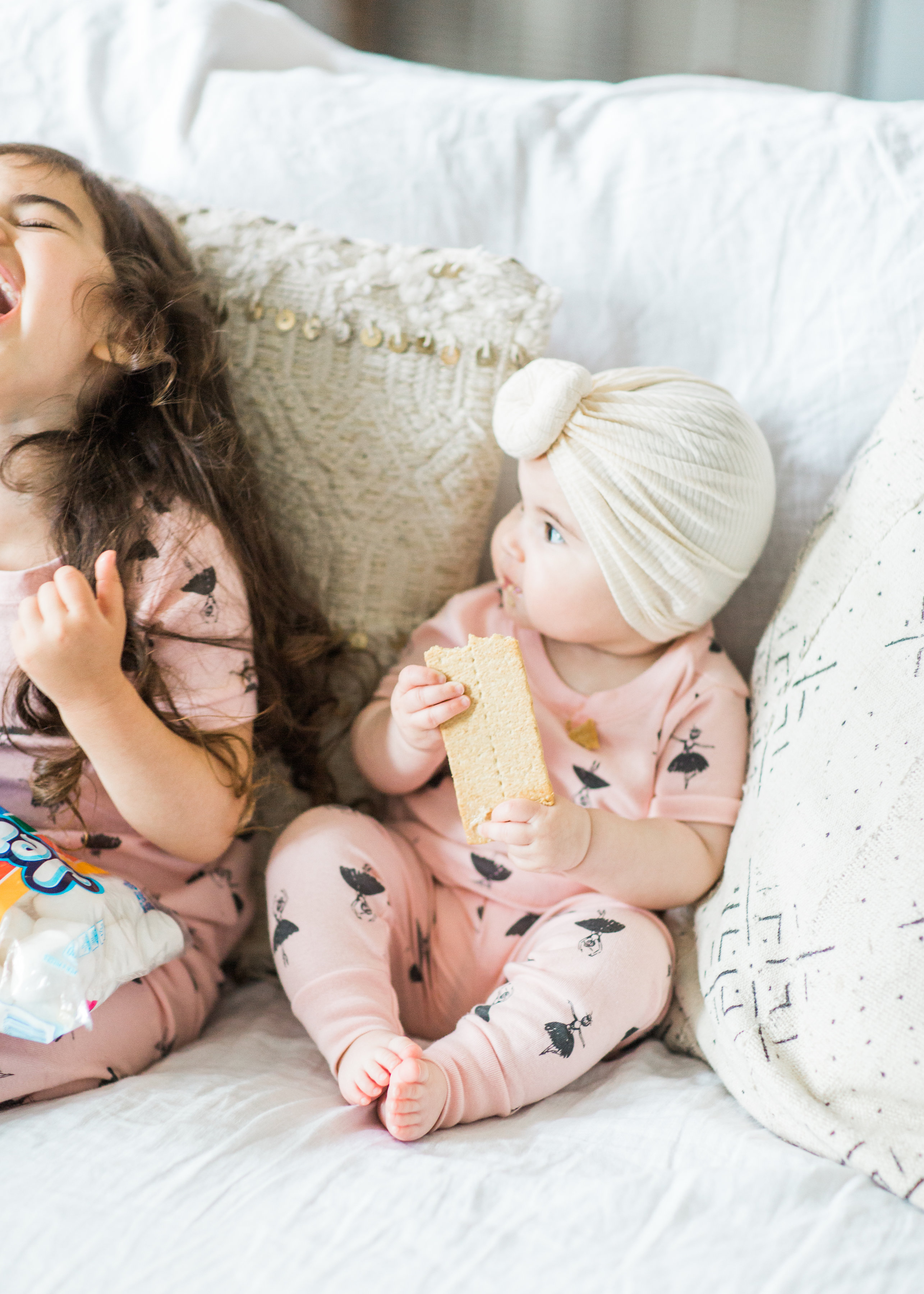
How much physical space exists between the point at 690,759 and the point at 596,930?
0.60 ft

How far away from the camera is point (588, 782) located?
914 mm

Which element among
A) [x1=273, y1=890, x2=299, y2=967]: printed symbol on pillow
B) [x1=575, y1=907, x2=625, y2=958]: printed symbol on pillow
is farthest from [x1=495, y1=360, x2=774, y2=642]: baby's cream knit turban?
[x1=273, y1=890, x2=299, y2=967]: printed symbol on pillow

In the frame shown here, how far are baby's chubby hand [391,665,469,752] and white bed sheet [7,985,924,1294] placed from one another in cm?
31

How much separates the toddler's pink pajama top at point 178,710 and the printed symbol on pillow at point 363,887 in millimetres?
171

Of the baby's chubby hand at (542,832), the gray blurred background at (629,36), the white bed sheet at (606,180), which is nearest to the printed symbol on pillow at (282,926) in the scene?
the baby's chubby hand at (542,832)

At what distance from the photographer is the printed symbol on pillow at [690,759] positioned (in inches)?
34.4

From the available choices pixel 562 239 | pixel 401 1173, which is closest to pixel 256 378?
pixel 562 239

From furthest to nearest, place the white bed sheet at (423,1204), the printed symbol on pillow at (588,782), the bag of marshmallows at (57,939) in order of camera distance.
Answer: the printed symbol on pillow at (588,782)
the bag of marshmallows at (57,939)
the white bed sheet at (423,1204)

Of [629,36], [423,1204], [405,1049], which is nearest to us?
[423,1204]

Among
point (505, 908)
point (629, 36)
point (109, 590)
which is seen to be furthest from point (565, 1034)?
point (629, 36)

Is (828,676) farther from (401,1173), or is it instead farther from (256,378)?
(256,378)

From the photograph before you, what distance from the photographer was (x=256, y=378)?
961mm

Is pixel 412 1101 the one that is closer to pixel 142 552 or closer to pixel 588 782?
pixel 588 782

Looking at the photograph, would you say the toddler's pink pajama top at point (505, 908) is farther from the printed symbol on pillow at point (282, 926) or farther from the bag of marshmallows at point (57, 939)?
the bag of marshmallows at point (57, 939)
